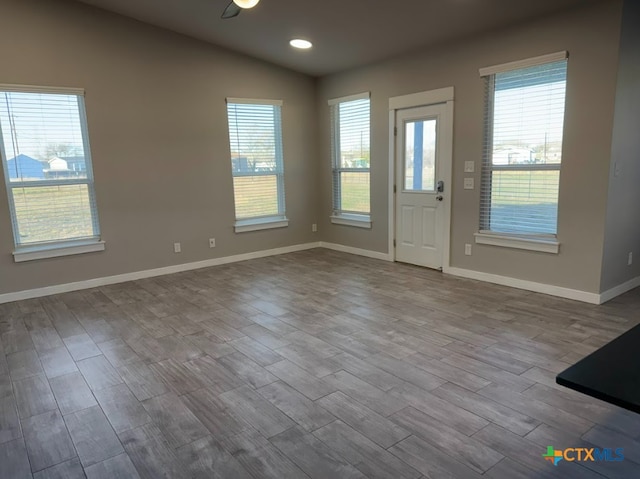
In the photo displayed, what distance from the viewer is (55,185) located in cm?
456

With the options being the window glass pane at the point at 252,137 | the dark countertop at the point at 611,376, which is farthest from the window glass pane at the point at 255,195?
the dark countertop at the point at 611,376

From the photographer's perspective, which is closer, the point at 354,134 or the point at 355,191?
the point at 354,134

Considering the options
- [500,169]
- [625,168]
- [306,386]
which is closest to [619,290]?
[625,168]

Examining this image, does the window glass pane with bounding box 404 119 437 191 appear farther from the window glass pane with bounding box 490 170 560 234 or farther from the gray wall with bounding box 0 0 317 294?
the gray wall with bounding box 0 0 317 294

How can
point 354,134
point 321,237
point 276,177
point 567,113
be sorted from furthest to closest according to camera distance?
1. point 321,237
2. point 276,177
3. point 354,134
4. point 567,113

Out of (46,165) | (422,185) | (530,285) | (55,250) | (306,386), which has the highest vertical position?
(46,165)

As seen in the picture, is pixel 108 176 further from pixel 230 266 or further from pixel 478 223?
pixel 478 223

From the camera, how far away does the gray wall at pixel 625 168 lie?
141 inches

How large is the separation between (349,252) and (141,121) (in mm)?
3355

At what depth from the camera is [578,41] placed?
3.68m

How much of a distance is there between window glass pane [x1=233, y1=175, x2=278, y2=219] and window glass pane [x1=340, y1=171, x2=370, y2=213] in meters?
1.04

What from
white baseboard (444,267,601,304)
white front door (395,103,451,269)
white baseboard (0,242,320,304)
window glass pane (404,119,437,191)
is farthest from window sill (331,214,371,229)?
white baseboard (444,267,601,304)

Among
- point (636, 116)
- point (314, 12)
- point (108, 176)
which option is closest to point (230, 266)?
point (108, 176)

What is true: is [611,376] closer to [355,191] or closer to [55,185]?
[55,185]
